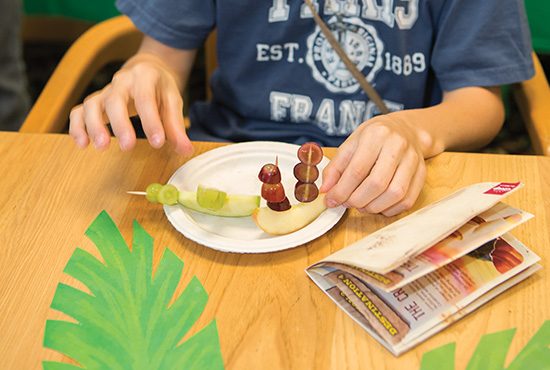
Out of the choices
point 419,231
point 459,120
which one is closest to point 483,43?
point 459,120

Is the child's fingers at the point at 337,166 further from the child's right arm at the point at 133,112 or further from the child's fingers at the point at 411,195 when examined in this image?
the child's right arm at the point at 133,112

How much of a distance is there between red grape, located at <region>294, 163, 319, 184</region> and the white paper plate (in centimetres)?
4

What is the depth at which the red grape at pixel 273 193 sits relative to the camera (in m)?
0.71

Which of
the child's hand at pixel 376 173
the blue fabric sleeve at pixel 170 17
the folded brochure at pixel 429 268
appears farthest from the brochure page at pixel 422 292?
the blue fabric sleeve at pixel 170 17

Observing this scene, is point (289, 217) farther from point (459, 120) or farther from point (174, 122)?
point (459, 120)

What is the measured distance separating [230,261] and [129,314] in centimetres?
12

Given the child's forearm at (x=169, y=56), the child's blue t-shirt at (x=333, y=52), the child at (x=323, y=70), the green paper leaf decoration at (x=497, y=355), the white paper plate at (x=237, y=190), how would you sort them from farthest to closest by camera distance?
the child's forearm at (x=169, y=56)
the child's blue t-shirt at (x=333, y=52)
the child at (x=323, y=70)
the white paper plate at (x=237, y=190)
the green paper leaf decoration at (x=497, y=355)

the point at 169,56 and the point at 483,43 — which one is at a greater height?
the point at 483,43

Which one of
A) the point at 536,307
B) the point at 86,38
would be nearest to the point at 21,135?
the point at 86,38

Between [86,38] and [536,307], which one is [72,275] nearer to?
[536,307]

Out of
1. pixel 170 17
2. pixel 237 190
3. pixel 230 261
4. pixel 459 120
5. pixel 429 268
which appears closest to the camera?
pixel 429 268

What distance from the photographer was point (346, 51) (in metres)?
0.98

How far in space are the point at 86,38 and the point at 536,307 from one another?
→ 35.9 inches

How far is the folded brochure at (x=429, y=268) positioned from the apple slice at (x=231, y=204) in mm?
119
